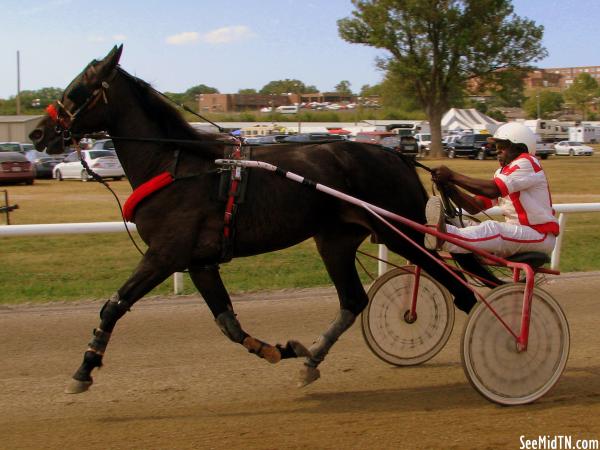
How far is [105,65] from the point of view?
5.02 metres

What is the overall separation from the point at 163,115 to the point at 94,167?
21.1 m

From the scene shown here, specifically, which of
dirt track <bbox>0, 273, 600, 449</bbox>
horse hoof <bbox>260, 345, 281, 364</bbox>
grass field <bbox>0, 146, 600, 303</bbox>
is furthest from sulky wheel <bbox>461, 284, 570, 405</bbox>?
grass field <bbox>0, 146, 600, 303</bbox>

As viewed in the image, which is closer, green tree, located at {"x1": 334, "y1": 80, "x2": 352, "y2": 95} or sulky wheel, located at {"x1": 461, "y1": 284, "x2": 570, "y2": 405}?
sulky wheel, located at {"x1": 461, "y1": 284, "x2": 570, "y2": 405}

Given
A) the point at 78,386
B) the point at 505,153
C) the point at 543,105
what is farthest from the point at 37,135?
the point at 543,105

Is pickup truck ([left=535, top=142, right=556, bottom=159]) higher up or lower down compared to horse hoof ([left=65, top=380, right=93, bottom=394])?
higher up

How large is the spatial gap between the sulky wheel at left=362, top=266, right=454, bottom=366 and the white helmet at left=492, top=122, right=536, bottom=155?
1236mm

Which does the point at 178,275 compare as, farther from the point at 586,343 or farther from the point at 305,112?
the point at 305,112

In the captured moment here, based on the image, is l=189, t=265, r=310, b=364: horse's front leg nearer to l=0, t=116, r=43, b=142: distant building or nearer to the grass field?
the grass field

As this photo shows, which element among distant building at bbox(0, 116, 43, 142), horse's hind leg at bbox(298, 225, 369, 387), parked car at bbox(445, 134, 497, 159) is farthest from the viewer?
distant building at bbox(0, 116, 43, 142)

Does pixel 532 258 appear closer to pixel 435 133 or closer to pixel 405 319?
pixel 405 319

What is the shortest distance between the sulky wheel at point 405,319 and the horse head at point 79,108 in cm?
234

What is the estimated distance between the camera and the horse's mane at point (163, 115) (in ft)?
17.0

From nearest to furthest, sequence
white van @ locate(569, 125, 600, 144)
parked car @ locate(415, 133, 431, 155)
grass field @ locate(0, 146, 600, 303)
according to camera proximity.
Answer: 1. grass field @ locate(0, 146, 600, 303)
2. parked car @ locate(415, 133, 431, 155)
3. white van @ locate(569, 125, 600, 144)

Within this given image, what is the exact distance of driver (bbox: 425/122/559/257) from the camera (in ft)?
15.7
